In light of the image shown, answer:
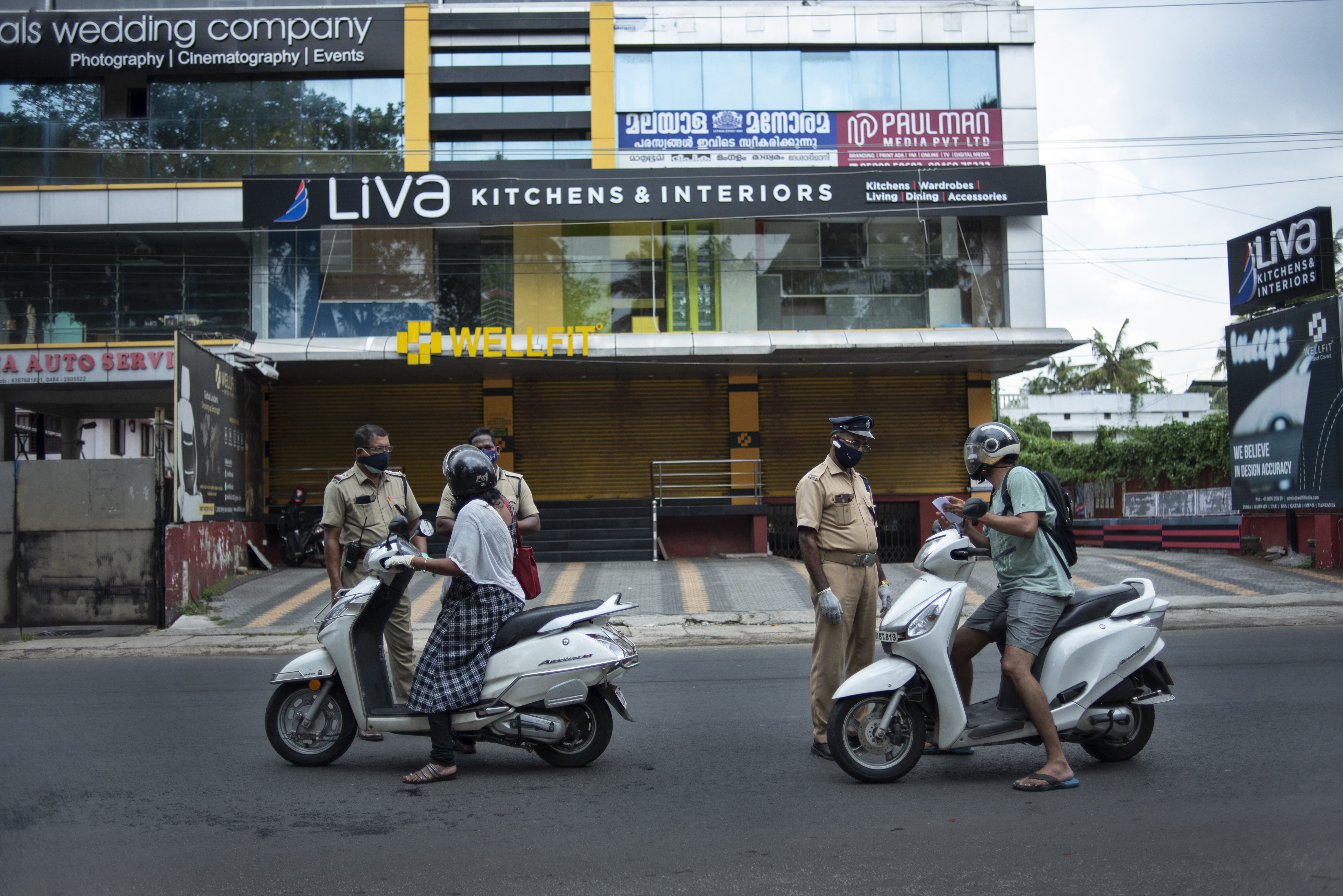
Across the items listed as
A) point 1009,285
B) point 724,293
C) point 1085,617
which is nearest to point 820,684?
point 1085,617

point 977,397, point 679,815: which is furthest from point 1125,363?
point 679,815

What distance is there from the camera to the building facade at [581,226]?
19.9 meters

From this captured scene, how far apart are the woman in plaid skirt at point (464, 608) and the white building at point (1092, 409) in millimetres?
54312

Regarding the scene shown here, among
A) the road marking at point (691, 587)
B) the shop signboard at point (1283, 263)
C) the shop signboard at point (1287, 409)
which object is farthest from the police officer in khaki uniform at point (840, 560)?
the shop signboard at point (1283, 263)

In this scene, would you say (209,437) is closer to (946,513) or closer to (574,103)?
(574,103)

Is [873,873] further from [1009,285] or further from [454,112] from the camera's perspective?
[454,112]

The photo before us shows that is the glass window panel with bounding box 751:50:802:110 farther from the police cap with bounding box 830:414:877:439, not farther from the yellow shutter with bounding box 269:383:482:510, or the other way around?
the police cap with bounding box 830:414:877:439

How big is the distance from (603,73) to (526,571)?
16441 millimetres

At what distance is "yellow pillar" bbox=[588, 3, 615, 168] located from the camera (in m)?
21.1

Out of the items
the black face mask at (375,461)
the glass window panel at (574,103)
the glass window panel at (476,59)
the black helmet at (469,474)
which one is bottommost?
the black helmet at (469,474)

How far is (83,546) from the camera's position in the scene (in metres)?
13.2

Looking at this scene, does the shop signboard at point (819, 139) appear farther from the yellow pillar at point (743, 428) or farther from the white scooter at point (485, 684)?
the white scooter at point (485, 684)

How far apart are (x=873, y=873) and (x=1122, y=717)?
2147 mm

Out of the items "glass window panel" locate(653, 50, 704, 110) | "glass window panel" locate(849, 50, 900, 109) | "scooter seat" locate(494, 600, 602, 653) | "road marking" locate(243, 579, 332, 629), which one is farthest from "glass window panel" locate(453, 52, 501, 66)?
"scooter seat" locate(494, 600, 602, 653)
